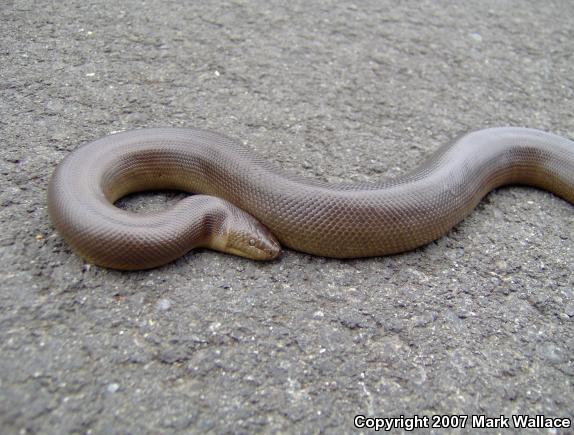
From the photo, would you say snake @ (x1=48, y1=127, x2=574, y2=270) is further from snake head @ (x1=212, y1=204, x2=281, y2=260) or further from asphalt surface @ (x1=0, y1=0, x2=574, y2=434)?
asphalt surface @ (x1=0, y1=0, x2=574, y2=434)

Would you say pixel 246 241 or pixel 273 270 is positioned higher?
pixel 246 241

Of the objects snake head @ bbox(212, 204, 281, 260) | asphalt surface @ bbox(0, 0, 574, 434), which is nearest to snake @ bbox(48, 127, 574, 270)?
snake head @ bbox(212, 204, 281, 260)

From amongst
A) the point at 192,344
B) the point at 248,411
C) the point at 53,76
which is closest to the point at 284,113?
the point at 53,76

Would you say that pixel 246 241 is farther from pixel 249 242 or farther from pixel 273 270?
pixel 273 270

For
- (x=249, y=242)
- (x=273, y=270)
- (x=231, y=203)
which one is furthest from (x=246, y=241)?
(x=231, y=203)

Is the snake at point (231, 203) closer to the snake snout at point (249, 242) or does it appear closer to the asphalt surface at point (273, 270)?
the snake snout at point (249, 242)

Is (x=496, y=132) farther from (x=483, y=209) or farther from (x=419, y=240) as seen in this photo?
(x=419, y=240)
